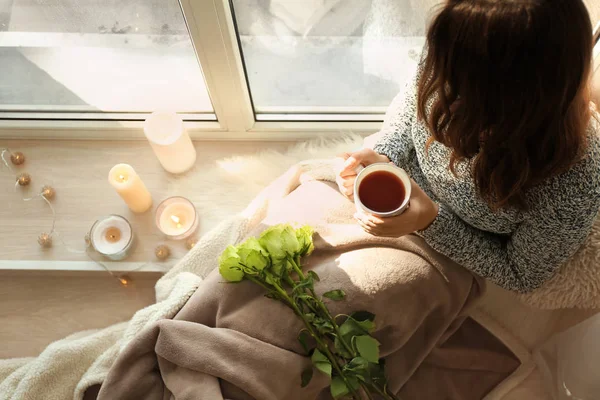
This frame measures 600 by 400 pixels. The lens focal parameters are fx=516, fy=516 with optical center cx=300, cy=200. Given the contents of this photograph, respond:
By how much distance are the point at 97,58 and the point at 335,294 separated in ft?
3.04

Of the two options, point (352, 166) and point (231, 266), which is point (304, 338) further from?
point (352, 166)

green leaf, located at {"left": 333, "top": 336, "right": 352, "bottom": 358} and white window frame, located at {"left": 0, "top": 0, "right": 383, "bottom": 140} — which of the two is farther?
white window frame, located at {"left": 0, "top": 0, "right": 383, "bottom": 140}

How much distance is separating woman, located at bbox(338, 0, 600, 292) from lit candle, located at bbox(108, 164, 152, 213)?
0.56 m

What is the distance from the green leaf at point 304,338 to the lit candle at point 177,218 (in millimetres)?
510

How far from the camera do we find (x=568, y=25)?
23.7 inches

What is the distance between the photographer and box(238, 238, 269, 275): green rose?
0.88 m

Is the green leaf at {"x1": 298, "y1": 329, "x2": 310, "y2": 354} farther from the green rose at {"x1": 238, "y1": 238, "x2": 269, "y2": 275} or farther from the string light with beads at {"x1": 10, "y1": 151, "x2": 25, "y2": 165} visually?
the string light with beads at {"x1": 10, "y1": 151, "x2": 25, "y2": 165}

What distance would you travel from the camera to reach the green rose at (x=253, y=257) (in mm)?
885

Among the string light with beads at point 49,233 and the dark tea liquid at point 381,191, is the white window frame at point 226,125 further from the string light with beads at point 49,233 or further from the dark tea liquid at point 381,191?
the dark tea liquid at point 381,191

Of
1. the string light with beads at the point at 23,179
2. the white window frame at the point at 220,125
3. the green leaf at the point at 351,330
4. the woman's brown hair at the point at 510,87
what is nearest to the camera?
the woman's brown hair at the point at 510,87

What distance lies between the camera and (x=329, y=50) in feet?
4.46

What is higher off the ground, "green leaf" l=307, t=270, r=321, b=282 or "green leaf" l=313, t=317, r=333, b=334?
"green leaf" l=307, t=270, r=321, b=282

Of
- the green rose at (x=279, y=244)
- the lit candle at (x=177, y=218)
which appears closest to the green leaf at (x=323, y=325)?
the green rose at (x=279, y=244)

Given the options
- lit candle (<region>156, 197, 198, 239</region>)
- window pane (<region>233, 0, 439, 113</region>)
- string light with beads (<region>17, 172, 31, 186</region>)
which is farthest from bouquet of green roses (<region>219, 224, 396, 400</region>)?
string light with beads (<region>17, 172, 31, 186</region>)
